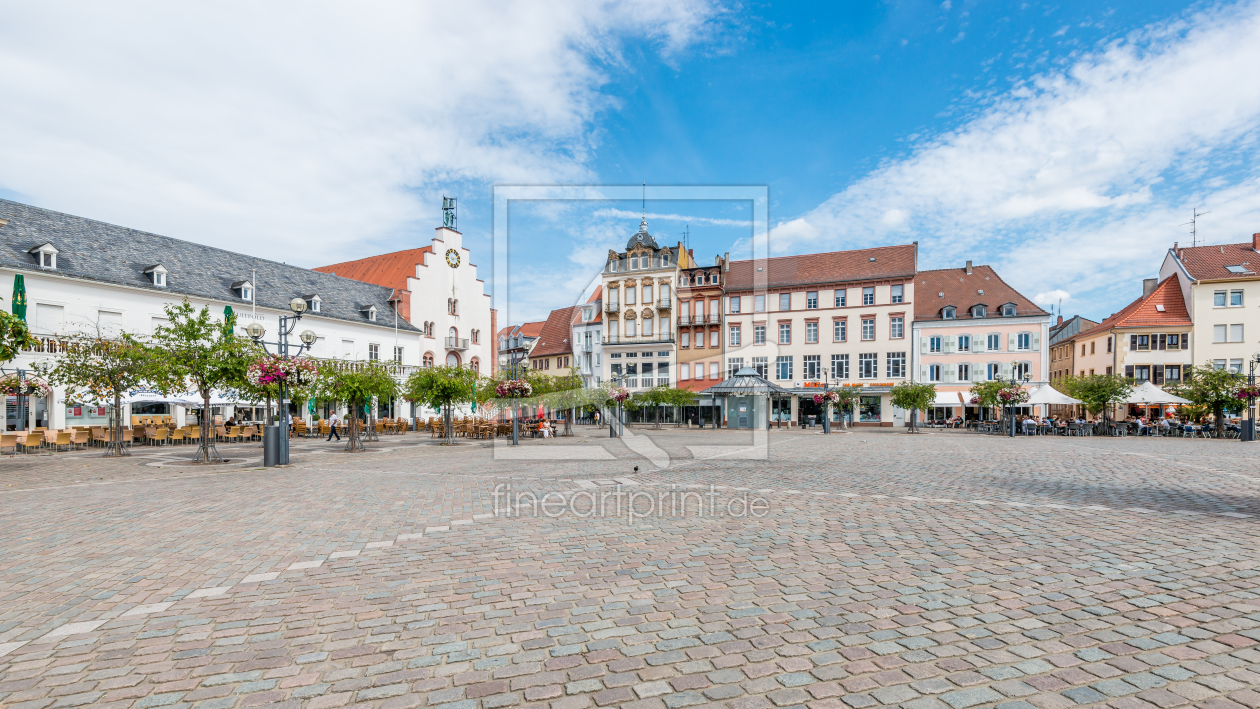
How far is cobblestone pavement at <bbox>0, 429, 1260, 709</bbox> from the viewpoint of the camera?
381cm

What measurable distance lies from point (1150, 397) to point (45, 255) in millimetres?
58310

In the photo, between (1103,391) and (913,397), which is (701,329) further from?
(1103,391)

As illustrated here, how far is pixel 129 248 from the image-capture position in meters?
35.4

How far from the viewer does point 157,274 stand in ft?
115

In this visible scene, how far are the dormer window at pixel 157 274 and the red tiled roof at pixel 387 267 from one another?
1806 centimetres

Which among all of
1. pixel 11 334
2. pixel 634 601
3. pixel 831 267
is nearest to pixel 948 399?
pixel 831 267

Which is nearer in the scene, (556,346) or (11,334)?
(11,334)

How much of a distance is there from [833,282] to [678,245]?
14239 millimetres

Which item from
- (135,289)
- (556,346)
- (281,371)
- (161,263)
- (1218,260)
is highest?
(1218,260)

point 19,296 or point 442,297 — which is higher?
point 442,297

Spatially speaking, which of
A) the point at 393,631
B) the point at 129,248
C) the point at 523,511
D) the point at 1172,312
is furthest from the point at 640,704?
the point at 1172,312

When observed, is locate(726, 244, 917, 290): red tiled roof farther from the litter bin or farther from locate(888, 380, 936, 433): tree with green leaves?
the litter bin

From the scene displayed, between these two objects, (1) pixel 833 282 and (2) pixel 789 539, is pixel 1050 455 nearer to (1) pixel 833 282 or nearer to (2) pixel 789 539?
(2) pixel 789 539

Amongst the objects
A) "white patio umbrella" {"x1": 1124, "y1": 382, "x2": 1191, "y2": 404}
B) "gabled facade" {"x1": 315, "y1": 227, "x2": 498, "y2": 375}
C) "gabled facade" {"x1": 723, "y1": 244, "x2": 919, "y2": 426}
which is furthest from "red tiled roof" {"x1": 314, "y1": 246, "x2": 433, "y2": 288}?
"white patio umbrella" {"x1": 1124, "y1": 382, "x2": 1191, "y2": 404}
